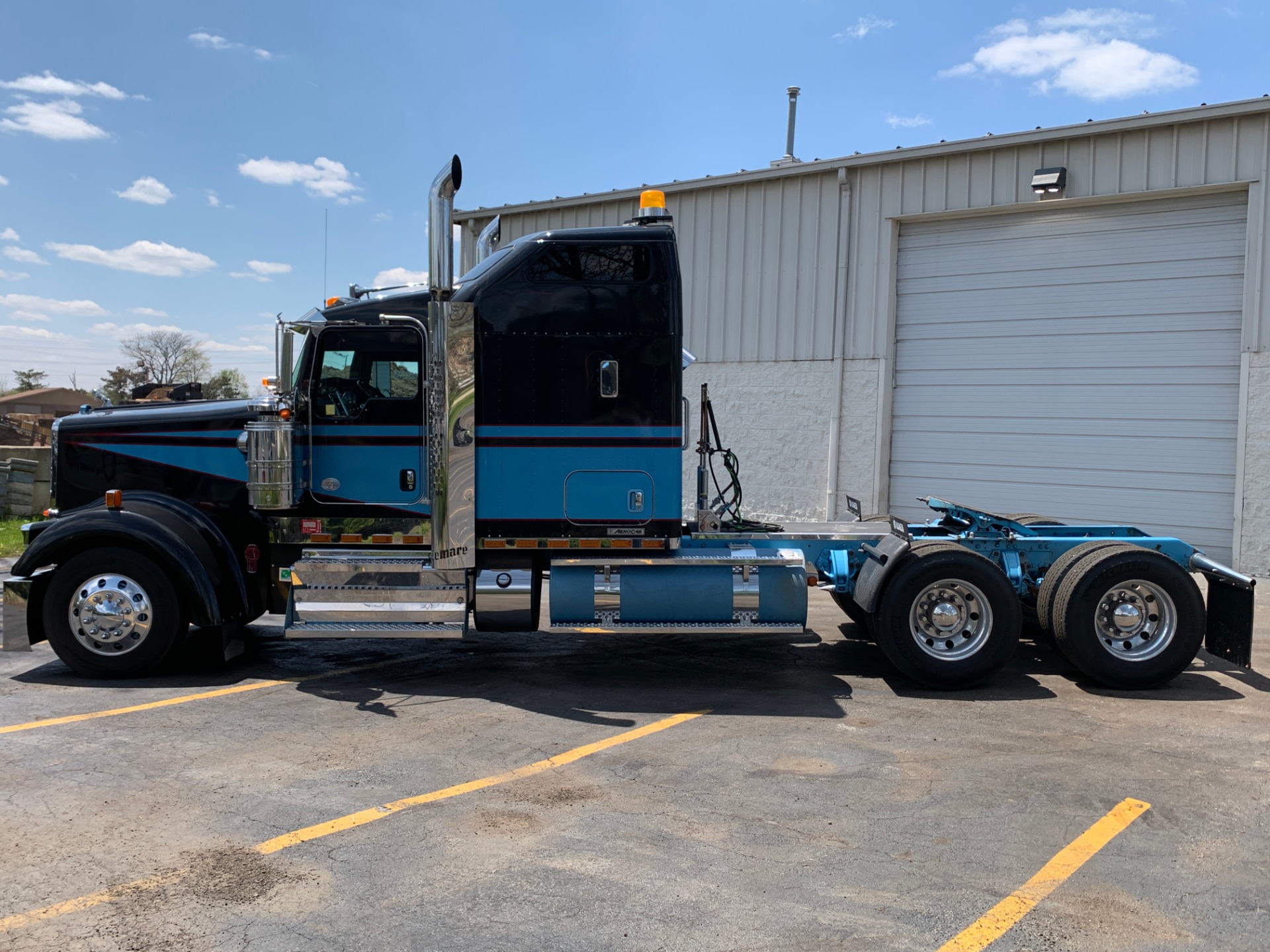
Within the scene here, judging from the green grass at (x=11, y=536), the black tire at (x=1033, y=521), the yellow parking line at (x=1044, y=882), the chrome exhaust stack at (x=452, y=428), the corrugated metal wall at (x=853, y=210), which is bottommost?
the yellow parking line at (x=1044, y=882)

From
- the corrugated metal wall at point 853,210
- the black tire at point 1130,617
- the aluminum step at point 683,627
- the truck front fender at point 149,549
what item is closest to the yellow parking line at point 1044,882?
the black tire at point 1130,617

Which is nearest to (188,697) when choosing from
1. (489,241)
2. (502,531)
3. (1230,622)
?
(502,531)

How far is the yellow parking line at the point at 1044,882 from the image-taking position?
11.9 ft

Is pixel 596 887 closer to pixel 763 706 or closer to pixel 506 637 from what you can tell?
pixel 763 706

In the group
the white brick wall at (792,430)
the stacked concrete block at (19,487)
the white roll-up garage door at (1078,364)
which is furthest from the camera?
the stacked concrete block at (19,487)

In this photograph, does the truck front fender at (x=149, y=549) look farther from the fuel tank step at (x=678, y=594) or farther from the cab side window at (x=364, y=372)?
the fuel tank step at (x=678, y=594)

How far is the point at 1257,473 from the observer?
40.9ft

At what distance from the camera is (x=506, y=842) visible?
442 cm

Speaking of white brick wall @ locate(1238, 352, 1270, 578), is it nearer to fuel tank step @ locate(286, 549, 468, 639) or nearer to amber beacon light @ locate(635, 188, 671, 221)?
amber beacon light @ locate(635, 188, 671, 221)

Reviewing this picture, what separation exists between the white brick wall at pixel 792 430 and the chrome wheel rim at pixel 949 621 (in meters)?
7.98

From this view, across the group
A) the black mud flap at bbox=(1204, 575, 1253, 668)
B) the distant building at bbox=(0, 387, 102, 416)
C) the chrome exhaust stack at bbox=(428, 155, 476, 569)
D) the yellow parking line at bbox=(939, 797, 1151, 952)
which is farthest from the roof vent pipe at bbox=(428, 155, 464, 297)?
the distant building at bbox=(0, 387, 102, 416)

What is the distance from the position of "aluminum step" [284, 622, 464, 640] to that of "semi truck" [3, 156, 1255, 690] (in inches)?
1.0

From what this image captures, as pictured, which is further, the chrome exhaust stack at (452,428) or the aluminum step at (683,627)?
the aluminum step at (683,627)

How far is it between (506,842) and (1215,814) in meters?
3.36
